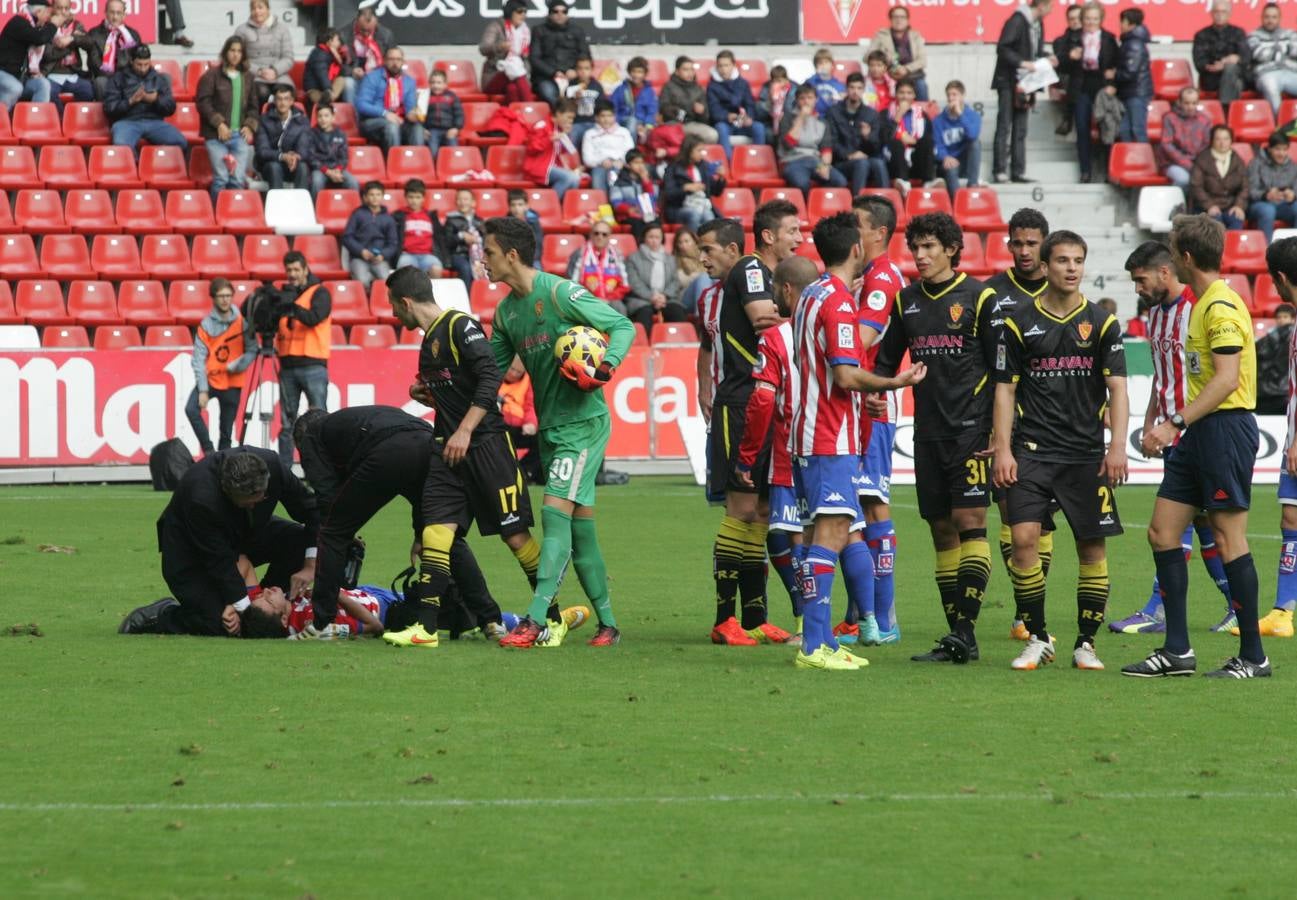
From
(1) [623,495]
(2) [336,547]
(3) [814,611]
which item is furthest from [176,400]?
(3) [814,611]

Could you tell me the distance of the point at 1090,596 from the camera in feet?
27.3

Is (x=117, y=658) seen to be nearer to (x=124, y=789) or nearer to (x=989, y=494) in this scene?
(x=124, y=789)

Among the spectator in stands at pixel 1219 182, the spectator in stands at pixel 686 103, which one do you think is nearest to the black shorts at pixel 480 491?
the spectator in stands at pixel 686 103

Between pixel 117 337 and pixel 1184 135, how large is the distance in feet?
46.0

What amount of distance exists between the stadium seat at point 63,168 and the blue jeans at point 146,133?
54cm

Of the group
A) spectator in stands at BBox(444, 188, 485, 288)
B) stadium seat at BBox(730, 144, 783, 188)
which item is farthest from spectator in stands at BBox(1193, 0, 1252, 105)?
spectator in stands at BBox(444, 188, 485, 288)

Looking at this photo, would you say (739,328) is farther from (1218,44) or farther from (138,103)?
(1218,44)

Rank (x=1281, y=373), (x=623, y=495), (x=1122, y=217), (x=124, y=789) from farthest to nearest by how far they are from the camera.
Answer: (x=1122, y=217), (x=1281, y=373), (x=623, y=495), (x=124, y=789)

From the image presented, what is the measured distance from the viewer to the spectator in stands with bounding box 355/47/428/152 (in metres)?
23.8

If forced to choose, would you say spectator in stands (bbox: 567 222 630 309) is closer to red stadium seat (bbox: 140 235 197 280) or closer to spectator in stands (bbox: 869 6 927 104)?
red stadium seat (bbox: 140 235 197 280)

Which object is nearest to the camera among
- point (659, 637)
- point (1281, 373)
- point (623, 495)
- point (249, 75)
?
point (659, 637)

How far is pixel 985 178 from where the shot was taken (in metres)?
26.1

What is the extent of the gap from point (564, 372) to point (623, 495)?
940 cm

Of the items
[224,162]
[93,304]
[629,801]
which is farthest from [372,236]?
[629,801]
